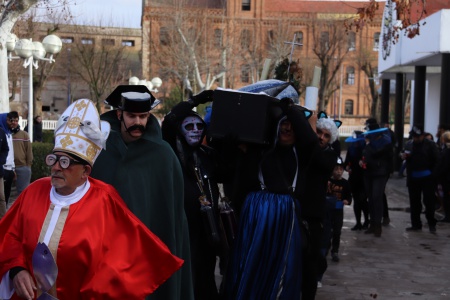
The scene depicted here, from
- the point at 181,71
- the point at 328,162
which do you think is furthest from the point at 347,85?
the point at 328,162

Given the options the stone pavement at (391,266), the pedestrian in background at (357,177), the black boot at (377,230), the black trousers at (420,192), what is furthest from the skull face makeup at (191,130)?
the black trousers at (420,192)

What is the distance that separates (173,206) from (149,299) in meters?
0.63

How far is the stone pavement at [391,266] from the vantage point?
8.81 m

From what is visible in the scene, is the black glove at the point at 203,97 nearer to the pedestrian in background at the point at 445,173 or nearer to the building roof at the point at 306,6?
the pedestrian in background at the point at 445,173

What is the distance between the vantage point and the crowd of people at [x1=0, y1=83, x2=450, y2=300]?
4.14 metres

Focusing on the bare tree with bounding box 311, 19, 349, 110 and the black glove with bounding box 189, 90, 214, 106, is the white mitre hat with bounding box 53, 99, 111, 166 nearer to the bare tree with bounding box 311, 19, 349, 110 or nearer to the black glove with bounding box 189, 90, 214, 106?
the black glove with bounding box 189, 90, 214, 106

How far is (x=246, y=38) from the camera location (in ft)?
173

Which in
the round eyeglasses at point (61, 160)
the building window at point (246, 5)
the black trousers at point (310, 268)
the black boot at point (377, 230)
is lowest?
the black boot at point (377, 230)

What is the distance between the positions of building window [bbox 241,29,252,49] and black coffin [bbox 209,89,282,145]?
4489 cm

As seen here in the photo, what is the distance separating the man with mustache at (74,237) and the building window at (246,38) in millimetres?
47192

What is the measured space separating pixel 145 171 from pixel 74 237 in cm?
104

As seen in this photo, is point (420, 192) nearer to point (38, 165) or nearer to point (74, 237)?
point (38, 165)

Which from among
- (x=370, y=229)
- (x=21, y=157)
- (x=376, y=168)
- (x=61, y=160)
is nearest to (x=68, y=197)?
(x=61, y=160)

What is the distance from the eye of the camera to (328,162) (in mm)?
6648
